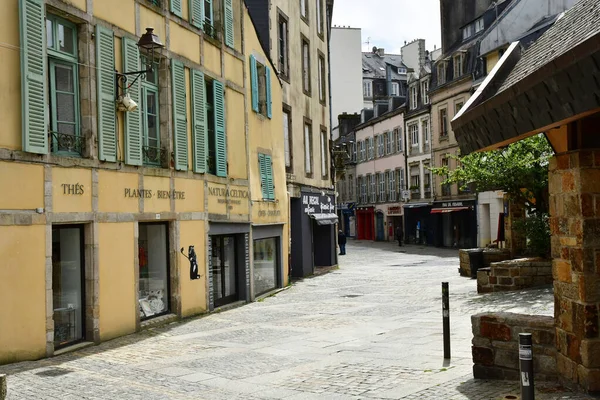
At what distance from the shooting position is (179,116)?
14.6 metres

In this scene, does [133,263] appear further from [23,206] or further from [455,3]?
[455,3]

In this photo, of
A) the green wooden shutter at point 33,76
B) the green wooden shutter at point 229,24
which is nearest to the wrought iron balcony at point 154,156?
the green wooden shutter at point 33,76

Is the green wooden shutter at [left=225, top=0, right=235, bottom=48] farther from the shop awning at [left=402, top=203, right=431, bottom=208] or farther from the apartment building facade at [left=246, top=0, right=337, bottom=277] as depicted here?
the shop awning at [left=402, top=203, right=431, bottom=208]

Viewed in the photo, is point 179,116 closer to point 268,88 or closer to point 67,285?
point 67,285

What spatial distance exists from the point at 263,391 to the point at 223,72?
1058 centimetres

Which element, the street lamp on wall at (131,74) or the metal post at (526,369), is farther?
the street lamp on wall at (131,74)

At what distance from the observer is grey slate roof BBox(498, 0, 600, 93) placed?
5266 millimetres

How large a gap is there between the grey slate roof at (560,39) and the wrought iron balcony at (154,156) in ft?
27.4

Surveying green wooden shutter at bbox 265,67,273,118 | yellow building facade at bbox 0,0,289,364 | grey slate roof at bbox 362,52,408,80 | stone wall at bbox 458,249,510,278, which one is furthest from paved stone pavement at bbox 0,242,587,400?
grey slate roof at bbox 362,52,408,80

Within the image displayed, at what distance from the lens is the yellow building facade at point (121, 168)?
1001 centimetres

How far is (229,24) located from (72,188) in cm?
775

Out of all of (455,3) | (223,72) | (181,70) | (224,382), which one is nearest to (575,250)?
(224,382)

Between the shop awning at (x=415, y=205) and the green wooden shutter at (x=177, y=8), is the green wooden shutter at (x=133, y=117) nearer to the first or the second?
the green wooden shutter at (x=177, y=8)

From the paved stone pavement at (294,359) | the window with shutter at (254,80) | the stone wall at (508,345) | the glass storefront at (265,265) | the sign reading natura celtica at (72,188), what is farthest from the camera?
the glass storefront at (265,265)
